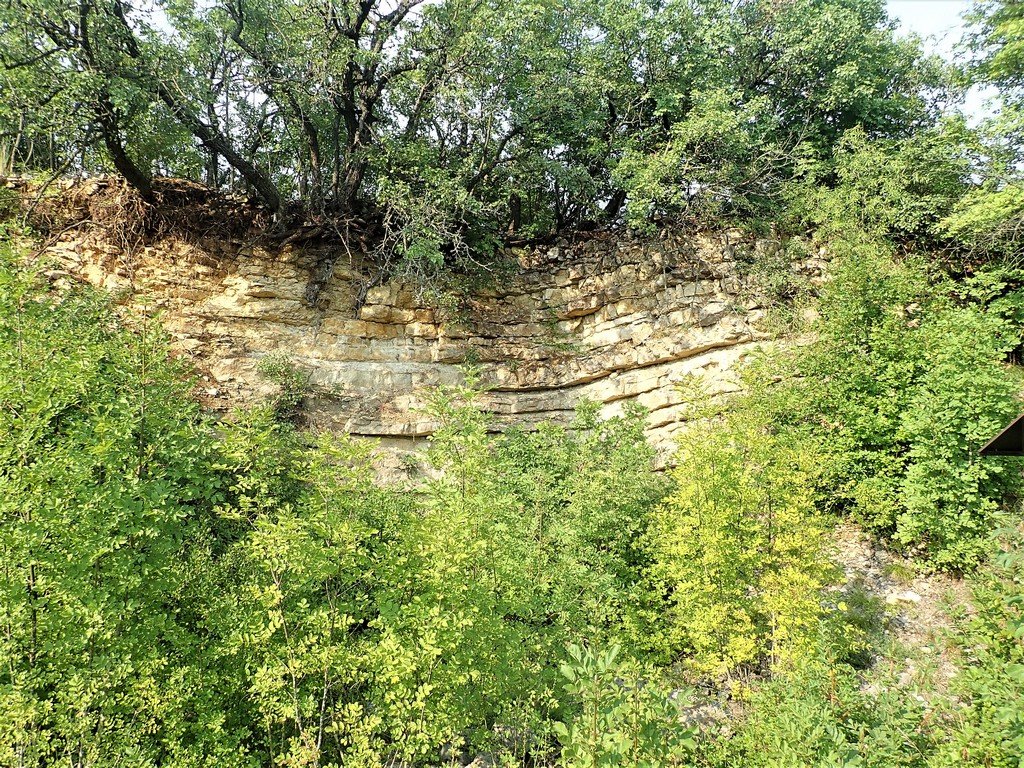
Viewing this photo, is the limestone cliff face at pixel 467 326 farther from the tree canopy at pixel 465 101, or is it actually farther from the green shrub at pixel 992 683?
the green shrub at pixel 992 683

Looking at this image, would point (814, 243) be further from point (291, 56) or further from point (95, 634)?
point (95, 634)

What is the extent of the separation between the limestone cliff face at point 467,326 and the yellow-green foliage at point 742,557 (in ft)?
10.7

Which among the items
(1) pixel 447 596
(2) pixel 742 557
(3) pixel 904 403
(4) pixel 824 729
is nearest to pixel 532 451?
(2) pixel 742 557

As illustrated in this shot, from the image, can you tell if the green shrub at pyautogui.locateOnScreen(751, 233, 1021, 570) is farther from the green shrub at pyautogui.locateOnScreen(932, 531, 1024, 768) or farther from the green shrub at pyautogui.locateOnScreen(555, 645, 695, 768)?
the green shrub at pyautogui.locateOnScreen(555, 645, 695, 768)

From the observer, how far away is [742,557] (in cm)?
606

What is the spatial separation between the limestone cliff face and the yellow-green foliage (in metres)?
3.27

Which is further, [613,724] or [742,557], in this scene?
[742,557]

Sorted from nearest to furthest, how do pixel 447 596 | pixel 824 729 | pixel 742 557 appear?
pixel 824 729, pixel 447 596, pixel 742 557

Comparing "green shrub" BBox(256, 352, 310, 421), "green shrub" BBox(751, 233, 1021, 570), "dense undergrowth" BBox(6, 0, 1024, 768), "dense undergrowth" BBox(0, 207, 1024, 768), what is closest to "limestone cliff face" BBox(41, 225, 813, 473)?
"green shrub" BBox(256, 352, 310, 421)

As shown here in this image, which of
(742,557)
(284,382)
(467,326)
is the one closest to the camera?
(742,557)

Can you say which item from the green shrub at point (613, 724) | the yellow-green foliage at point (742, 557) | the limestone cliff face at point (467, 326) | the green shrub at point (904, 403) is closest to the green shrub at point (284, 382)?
the limestone cliff face at point (467, 326)

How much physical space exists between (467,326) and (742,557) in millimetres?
6791

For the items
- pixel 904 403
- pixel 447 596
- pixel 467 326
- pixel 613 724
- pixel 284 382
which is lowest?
pixel 447 596

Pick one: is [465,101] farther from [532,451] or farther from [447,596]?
[447,596]
